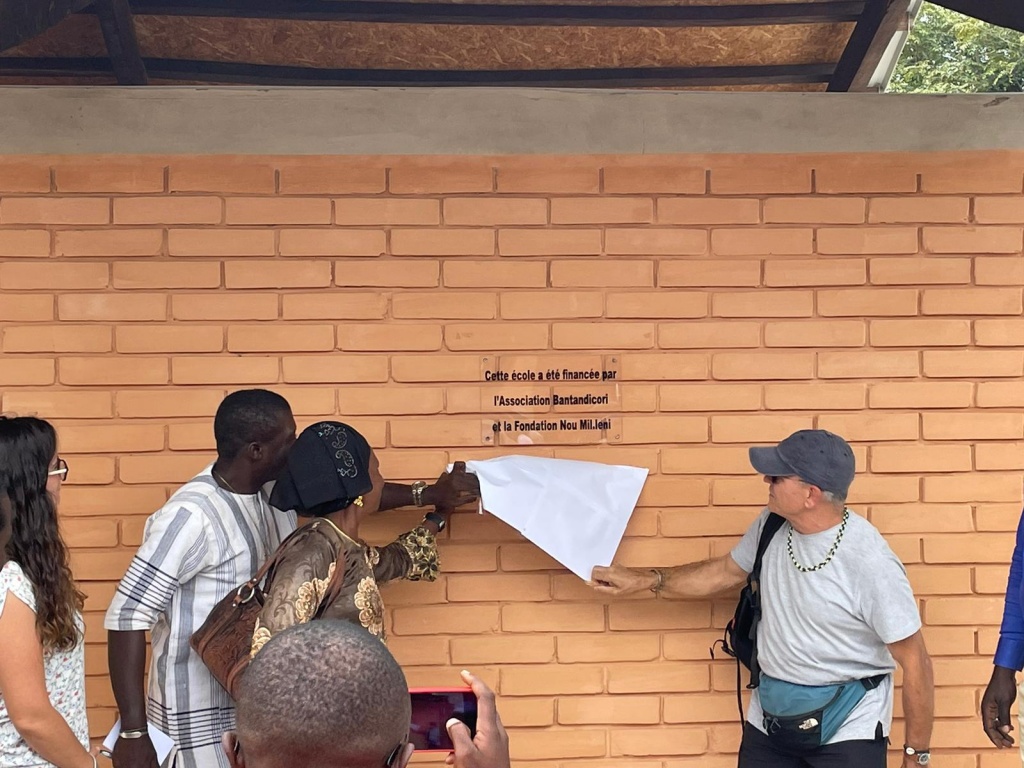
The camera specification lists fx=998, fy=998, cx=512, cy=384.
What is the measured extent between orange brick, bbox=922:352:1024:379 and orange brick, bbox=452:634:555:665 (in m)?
1.79

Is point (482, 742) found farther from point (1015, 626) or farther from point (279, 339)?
point (1015, 626)

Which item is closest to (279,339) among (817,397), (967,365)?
(817,397)

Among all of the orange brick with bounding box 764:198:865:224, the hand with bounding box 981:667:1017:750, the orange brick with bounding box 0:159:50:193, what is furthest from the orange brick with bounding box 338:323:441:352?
the hand with bounding box 981:667:1017:750

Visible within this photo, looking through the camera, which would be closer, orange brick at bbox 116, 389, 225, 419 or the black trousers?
the black trousers

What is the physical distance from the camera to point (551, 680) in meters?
3.66

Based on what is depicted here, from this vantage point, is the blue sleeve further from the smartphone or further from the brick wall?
the smartphone

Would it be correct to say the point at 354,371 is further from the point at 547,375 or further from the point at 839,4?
the point at 839,4

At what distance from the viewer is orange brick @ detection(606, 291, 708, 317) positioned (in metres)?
3.67

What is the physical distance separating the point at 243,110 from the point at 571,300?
1366mm

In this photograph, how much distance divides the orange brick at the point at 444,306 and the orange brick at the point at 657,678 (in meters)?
1.34

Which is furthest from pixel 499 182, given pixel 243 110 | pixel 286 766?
pixel 286 766

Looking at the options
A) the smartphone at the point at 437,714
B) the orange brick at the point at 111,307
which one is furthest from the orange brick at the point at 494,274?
the smartphone at the point at 437,714

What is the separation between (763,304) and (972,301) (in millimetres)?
791

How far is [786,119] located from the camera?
12.2ft
